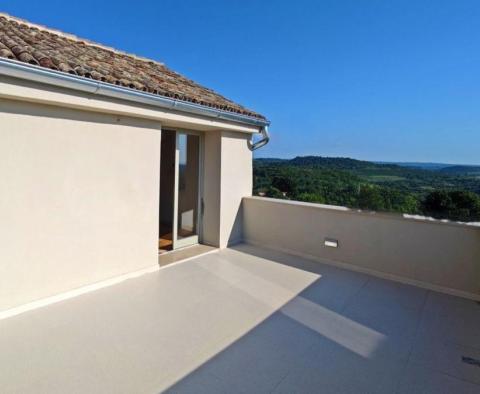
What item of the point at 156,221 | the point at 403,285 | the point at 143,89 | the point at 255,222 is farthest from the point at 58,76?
the point at 403,285

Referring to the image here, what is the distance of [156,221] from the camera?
6.86 m

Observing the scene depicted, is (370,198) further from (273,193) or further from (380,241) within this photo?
(273,193)

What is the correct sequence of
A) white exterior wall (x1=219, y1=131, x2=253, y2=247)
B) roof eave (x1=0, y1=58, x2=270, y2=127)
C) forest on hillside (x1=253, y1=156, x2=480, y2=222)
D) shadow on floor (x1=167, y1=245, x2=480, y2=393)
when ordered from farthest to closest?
white exterior wall (x1=219, y1=131, x2=253, y2=247), forest on hillside (x1=253, y1=156, x2=480, y2=222), roof eave (x1=0, y1=58, x2=270, y2=127), shadow on floor (x1=167, y1=245, x2=480, y2=393)

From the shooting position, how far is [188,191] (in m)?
8.91

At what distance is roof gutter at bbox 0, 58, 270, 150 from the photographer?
12.9ft

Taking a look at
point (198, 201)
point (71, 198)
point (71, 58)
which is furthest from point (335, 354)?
point (71, 58)

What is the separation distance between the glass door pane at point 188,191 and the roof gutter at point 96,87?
5.03 ft

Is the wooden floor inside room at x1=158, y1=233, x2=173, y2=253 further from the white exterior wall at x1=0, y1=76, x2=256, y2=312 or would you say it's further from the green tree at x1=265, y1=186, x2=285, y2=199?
the green tree at x1=265, y1=186, x2=285, y2=199

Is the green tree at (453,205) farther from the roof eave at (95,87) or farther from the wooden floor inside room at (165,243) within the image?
the wooden floor inside room at (165,243)

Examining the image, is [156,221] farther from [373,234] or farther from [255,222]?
[373,234]

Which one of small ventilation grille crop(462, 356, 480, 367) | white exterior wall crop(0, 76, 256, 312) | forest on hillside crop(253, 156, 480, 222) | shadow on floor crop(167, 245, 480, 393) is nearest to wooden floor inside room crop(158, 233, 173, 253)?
white exterior wall crop(0, 76, 256, 312)

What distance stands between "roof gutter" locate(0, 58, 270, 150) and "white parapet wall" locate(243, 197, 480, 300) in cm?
356

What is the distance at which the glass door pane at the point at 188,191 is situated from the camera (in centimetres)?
852

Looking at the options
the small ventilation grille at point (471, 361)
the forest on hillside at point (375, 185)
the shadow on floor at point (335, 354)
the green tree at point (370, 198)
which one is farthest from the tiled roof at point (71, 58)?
the small ventilation grille at point (471, 361)
